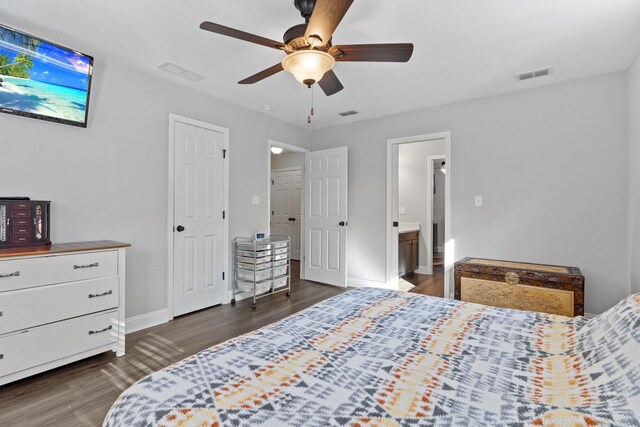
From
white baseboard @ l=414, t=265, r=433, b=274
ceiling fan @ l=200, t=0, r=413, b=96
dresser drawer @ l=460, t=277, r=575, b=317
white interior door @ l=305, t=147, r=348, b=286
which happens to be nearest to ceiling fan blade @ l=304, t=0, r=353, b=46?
ceiling fan @ l=200, t=0, r=413, b=96

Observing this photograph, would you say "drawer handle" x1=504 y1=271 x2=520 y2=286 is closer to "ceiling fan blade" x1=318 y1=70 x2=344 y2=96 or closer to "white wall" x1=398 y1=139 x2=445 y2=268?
"ceiling fan blade" x1=318 y1=70 x2=344 y2=96

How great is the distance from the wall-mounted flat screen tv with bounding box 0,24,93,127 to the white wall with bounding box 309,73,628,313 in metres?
3.63

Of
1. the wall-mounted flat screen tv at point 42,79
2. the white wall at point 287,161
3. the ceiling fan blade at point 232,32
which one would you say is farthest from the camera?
the white wall at point 287,161

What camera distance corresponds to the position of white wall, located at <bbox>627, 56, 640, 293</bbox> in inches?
108

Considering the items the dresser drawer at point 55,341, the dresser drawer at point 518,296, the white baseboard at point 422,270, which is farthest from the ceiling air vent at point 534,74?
the dresser drawer at point 55,341

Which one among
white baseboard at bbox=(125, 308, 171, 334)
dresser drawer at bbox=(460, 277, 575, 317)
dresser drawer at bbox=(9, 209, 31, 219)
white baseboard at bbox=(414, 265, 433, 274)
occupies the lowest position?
white baseboard at bbox=(125, 308, 171, 334)

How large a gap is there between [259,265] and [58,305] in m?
2.02

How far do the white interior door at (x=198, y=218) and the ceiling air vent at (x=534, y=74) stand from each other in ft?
10.9

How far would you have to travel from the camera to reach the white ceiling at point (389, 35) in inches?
85.7

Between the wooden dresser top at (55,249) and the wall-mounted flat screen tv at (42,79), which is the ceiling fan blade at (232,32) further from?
the wooden dresser top at (55,249)

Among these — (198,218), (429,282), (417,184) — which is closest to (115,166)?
(198,218)

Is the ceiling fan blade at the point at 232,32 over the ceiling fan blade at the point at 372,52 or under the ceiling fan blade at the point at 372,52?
over

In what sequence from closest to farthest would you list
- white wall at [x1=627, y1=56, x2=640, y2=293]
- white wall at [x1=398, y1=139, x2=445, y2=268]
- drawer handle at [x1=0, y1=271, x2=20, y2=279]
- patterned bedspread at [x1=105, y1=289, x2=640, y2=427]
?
patterned bedspread at [x1=105, y1=289, x2=640, y2=427], drawer handle at [x1=0, y1=271, x2=20, y2=279], white wall at [x1=627, y1=56, x2=640, y2=293], white wall at [x1=398, y1=139, x2=445, y2=268]

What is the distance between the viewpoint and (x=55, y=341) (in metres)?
2.25
